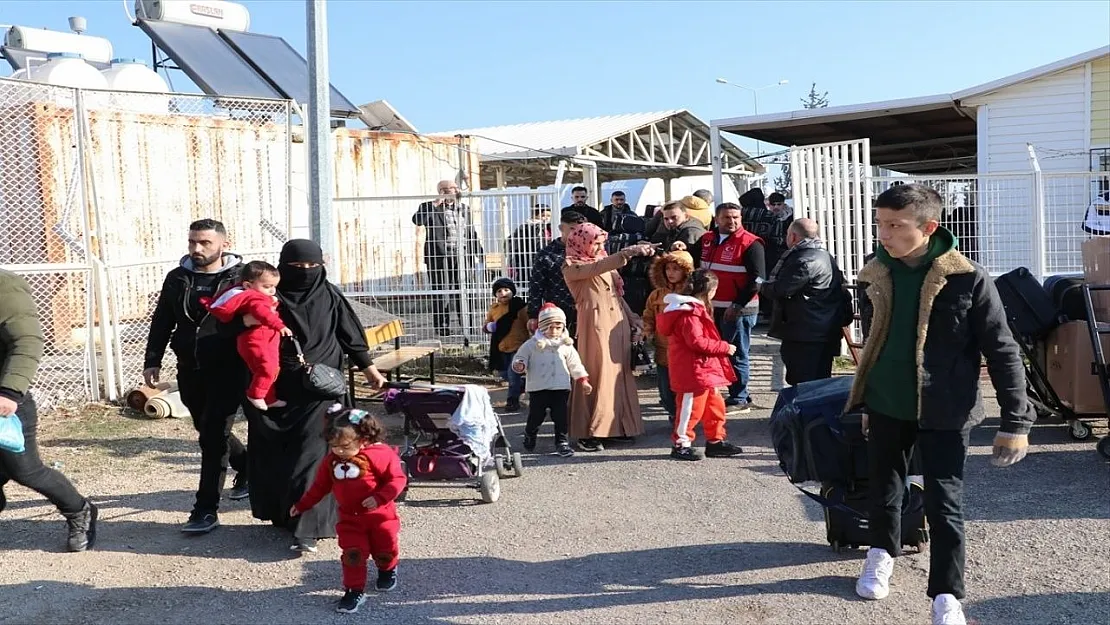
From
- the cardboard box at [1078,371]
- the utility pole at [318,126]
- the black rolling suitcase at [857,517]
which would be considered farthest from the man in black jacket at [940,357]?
the utility pole at [318,126]

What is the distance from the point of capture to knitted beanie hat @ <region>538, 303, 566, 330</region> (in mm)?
7603

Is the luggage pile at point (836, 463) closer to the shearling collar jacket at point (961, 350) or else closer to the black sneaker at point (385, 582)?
the shearling collar jacket at point (961, 350)

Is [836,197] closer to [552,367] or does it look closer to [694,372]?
[694,372]

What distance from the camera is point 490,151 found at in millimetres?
19094

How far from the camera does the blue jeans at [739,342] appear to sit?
876cm

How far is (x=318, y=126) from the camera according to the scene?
29.2 ft

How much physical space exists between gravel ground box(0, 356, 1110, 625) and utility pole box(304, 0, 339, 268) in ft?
8.67

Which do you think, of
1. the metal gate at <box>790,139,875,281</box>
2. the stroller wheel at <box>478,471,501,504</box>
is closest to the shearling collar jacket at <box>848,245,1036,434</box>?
the stroller wheel at <box>478,471,501,504</box>

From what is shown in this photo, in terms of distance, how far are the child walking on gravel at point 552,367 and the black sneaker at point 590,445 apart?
20 centimetres

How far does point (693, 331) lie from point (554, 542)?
88.6 inches

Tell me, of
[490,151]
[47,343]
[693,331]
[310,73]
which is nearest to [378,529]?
[693,331]

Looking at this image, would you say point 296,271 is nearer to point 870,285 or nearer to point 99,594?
point 99,594

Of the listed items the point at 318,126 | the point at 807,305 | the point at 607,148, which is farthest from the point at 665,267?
the point at 607,148

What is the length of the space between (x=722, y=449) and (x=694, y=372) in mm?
627
